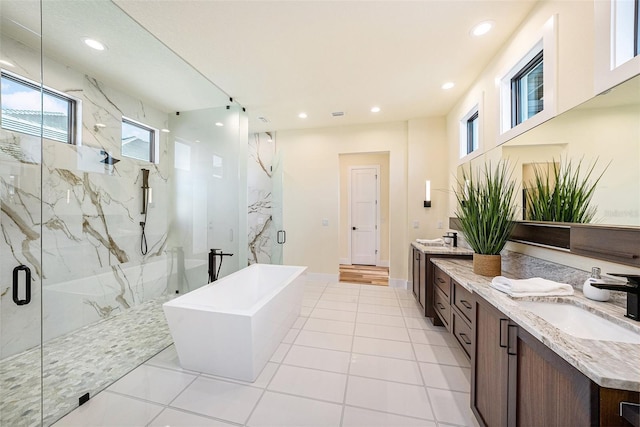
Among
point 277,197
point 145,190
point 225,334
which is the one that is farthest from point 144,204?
point 225,334

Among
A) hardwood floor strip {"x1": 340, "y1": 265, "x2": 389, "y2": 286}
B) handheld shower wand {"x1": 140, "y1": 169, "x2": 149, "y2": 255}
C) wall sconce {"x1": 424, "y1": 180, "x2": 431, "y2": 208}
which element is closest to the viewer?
handheld shower wand {"x1": 140, "y1": 169, "x2": 149, "y2": 255}

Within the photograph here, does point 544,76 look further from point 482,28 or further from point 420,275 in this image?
point 420,275

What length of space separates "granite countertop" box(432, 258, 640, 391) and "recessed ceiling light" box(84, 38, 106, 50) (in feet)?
12.3

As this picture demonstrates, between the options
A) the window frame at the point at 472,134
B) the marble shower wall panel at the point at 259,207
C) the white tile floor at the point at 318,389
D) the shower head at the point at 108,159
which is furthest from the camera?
the marble shower wall panel at the point at 259,207

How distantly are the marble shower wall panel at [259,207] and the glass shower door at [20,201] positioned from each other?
97.0 inches

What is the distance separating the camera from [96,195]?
263 centimetres

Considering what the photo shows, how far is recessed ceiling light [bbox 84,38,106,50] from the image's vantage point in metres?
2.13

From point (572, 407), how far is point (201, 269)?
3466 mm

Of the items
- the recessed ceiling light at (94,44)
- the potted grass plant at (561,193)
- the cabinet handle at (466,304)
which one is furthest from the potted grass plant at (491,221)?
the recessed ceiling light at (94,44)

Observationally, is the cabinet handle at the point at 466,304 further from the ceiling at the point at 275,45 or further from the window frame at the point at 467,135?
the ceiling at the point at 275,45

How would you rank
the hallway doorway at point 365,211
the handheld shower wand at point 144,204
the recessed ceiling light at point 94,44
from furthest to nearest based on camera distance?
the hallway doorway at point 365,211
the handheld shower wand at point 144,204
the recessed ceiling light at point 94,44

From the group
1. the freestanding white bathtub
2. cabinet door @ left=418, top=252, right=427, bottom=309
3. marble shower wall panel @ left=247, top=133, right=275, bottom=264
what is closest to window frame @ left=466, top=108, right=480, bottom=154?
cabinet door @ left=418, top=252, right=427, bottom=309

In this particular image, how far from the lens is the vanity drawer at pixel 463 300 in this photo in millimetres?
1816

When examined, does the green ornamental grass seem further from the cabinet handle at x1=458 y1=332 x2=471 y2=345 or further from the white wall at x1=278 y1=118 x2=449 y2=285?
the white wall at x1=278 y1=118 x2=449 y2=285
